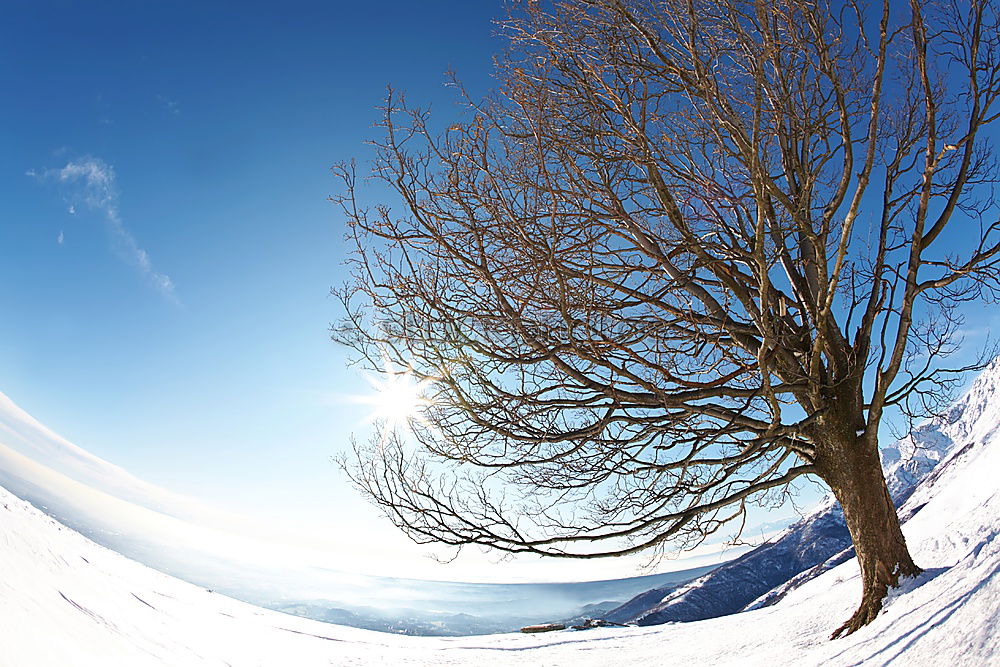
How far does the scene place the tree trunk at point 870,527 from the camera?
4242mm

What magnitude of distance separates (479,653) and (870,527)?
884 centimetres

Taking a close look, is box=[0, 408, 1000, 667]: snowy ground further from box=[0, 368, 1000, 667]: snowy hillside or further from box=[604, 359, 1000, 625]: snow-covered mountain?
box=[604, 359, 1000, 625]: snow-covered mountain

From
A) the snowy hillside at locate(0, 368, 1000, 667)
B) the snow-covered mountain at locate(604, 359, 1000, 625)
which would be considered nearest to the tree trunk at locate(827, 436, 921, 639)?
the snowy hillside at locate(0, 368, 1000, 667)

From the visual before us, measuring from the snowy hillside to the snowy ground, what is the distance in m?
0.01

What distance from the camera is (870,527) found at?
14.3 ft


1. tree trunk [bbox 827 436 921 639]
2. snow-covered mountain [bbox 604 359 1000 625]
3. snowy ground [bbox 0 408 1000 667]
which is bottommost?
snow-covered mountain [bbox 604 359 1000 625]

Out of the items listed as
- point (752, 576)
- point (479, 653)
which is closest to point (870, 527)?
point (479, 653)

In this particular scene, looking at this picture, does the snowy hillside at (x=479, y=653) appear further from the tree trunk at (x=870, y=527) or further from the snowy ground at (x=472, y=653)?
the tree trunk at (x=870, y=527)

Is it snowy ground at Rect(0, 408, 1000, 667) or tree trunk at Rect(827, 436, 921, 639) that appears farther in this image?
tree trunk at Rect(827, 436, 921, 639)

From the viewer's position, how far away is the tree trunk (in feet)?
13.9

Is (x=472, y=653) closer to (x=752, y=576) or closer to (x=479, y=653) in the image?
(x=479, y=653)

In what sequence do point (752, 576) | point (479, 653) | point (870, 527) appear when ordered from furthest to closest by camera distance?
point (752, 576) < point (479, 653) < point (870, 527)

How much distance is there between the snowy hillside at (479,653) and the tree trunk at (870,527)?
156mm

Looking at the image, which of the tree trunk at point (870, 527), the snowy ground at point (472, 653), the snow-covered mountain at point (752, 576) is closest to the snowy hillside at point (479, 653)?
the snowy ground at point (472, 653)
